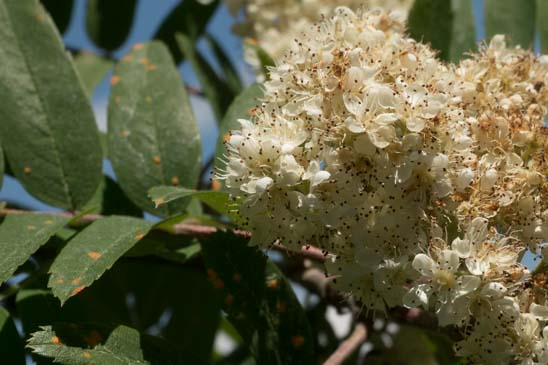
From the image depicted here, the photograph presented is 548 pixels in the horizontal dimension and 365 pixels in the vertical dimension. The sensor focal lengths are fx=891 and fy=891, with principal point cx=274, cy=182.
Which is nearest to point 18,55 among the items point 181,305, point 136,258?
point 136,258

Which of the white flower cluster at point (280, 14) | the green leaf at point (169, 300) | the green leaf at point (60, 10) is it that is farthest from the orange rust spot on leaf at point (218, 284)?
the green leaf at point (60, 10)

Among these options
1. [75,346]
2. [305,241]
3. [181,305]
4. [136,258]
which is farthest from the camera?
[181,305]

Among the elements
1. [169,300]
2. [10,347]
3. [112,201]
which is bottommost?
[169,300]

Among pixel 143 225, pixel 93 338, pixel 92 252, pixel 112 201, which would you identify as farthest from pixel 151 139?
pixel 93 338

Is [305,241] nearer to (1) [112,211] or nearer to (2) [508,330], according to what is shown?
(2) [508,330]

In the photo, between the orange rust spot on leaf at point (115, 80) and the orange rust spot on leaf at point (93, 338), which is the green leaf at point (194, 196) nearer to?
the orange rust spot on leaf at point (93, 338)

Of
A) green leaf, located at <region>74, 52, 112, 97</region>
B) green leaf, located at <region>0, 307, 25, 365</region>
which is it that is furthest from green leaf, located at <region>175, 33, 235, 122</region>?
green leaf, located at <region>0, 307, 25, 365</region>

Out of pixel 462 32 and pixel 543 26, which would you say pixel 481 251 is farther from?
pixel 543 26
